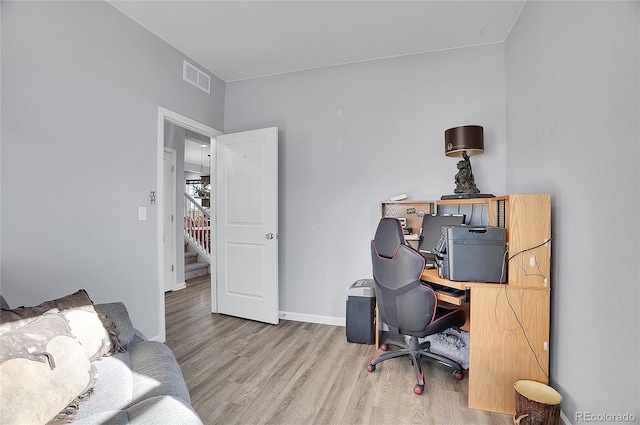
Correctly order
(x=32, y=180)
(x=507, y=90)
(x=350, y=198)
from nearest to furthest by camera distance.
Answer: (x=32, y=180) → (x=507, y=90) → (x=350, y=198)

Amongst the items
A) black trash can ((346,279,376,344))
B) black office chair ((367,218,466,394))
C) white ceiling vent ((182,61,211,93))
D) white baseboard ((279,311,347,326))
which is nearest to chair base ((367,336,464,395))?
black office chair ((367,218,466,394))

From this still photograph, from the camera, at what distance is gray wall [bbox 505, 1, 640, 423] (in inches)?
48.0

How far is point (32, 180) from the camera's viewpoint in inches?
71.9

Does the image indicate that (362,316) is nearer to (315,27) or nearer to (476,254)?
(476,254)

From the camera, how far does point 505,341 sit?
1834 mm

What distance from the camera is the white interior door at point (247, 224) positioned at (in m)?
3.27

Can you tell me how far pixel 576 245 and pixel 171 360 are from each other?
2190 millimetres

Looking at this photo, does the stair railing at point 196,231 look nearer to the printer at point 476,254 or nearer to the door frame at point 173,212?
the door frame at point 173,212

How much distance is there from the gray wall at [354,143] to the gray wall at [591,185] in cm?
71

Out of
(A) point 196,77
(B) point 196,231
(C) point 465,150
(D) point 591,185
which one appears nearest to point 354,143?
(C) point 465,150

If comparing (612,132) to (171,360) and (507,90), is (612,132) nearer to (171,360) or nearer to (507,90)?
(507,90)

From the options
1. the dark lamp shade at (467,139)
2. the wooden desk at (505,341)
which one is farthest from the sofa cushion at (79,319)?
the dark lamp shade at (467,139)

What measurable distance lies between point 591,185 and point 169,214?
4.89 metres

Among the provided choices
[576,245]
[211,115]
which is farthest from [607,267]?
[211,115]
